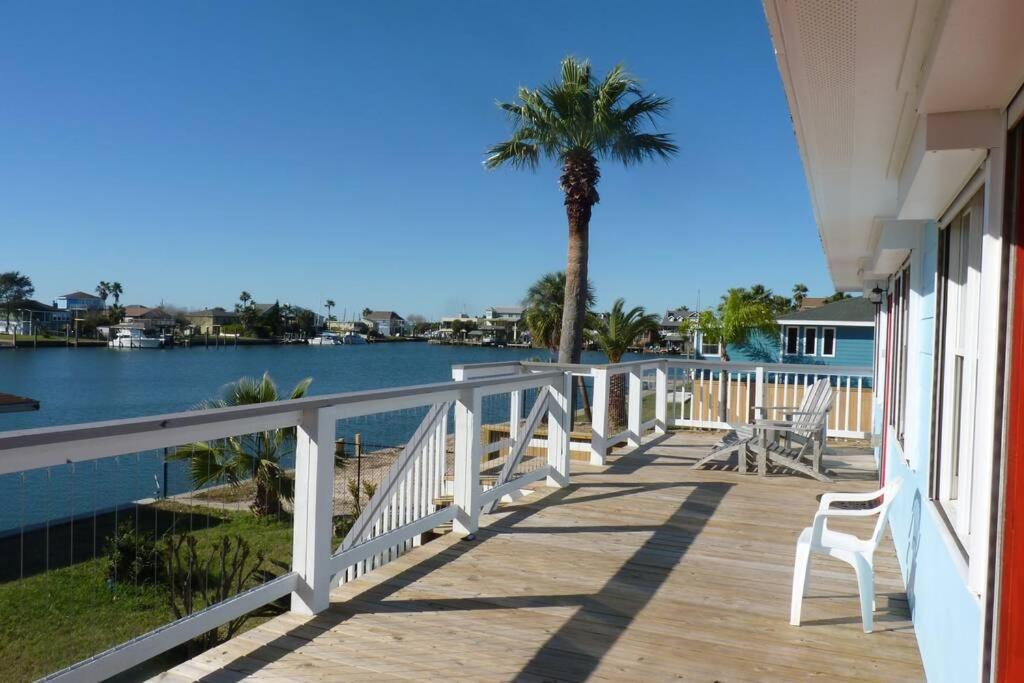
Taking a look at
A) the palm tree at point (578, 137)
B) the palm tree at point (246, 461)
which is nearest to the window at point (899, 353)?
the palm tree at point (246, 461)

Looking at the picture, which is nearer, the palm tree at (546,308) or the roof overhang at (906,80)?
the roof overhang at (906,80)

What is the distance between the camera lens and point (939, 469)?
3002 millimetres

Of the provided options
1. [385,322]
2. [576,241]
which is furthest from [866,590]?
[385,322]

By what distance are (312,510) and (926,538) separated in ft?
8.96

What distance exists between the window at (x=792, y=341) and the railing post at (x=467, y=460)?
87.3 feet

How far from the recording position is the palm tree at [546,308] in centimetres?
2406

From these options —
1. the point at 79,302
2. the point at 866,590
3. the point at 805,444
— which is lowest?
the point at 866,590

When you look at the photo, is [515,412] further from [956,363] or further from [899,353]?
[956,363]

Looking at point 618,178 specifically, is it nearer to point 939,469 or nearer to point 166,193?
point 939,469

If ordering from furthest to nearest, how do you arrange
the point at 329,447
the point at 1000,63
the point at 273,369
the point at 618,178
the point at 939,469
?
the point at 273,369 < the point at 618,178 < the point at 329,447 < the point at 939,469 < the point at 1000,63

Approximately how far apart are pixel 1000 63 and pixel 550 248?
5428 cm

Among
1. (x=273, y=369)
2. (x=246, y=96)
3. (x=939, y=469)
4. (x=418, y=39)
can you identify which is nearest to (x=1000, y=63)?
(x=939, y=469)

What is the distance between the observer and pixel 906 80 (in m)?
2.23

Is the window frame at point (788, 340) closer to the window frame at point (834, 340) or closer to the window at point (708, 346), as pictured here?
the window frame at point (834, 340)
